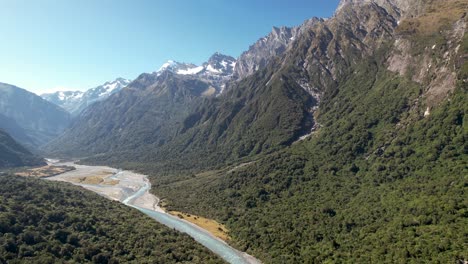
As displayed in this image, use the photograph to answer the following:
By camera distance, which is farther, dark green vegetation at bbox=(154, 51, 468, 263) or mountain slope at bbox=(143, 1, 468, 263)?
mountain slope at bbox=(143, 1, 468, 263)

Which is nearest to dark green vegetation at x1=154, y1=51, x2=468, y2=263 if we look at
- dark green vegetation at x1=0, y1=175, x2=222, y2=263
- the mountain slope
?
the mountain slope

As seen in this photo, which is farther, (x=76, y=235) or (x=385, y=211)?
(x=385, y=211)

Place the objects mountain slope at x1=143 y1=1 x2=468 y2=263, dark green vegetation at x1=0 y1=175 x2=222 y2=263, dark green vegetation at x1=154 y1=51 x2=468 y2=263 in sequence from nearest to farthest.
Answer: dark green vegetation at x1=154 y1=51 x2=468 y2=263 → mountain slope at x1=143 y1=1 x2=468 y2=263 → dark green vegetation at x1=0 y1=175 x2=222 y2=263

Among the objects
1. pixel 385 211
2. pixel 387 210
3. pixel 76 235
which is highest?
pixel 387 210

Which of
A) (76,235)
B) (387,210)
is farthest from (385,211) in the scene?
(76,235)

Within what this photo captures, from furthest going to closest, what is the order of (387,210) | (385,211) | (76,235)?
(385,211) < (387,210) < (76,235)

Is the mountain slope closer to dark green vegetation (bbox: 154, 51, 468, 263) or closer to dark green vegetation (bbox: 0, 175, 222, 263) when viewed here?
dark green vegetation (bbox: 154, 51, 468, 263)

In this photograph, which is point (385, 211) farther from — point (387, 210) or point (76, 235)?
point (76, 235)

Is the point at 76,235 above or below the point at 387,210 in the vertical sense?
below

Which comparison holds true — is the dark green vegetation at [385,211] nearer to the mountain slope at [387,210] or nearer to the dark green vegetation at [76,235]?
the mountain slope at [387,210]

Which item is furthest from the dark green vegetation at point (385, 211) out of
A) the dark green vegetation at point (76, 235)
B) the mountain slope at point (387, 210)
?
the dark green vegetation at point (76, 235)
